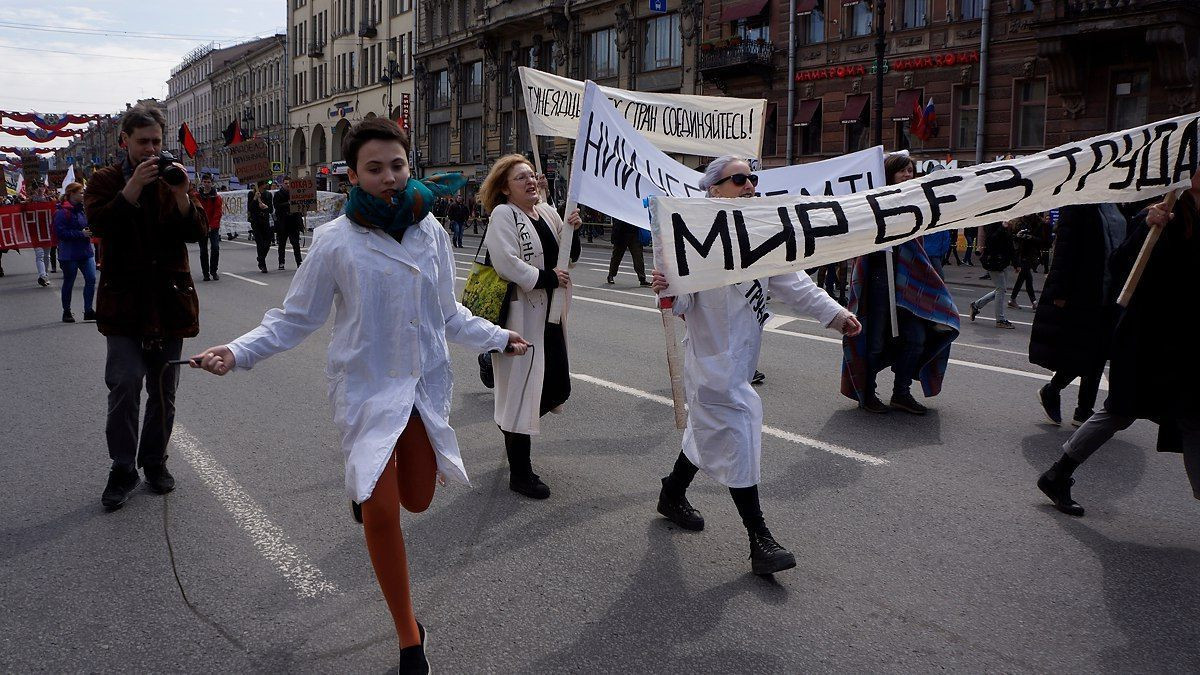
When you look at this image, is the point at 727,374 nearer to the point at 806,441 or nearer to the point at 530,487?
the point at 530,487

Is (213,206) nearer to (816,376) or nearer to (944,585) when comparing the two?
(816,376)

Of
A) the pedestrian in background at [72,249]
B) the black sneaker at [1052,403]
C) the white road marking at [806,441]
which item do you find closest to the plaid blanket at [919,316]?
the black sneaker at [1052,403]

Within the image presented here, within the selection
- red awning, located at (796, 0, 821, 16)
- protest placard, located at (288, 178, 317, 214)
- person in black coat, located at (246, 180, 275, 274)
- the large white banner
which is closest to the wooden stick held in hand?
the large white banner

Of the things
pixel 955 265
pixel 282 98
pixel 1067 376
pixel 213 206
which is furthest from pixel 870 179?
Result: pixel 282 98

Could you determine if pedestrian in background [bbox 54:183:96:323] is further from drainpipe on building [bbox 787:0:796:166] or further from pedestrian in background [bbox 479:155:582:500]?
drainpipe on building [bbox 787:0:796:166]

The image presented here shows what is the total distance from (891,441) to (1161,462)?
1519 millimetres

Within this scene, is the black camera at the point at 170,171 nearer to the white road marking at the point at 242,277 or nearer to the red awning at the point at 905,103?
the white road marking at the point at 242,277

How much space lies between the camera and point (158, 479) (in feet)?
16.4

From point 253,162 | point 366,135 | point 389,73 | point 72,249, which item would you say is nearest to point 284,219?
point 253,162

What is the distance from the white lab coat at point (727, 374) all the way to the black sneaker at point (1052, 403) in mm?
3170

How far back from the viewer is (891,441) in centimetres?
609

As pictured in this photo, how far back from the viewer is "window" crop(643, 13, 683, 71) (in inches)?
1448

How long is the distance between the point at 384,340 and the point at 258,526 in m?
1.88

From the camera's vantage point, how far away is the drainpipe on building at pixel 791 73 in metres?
A: 31.2
